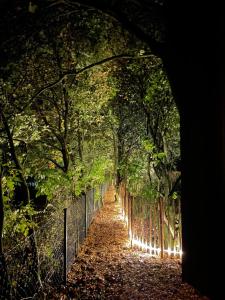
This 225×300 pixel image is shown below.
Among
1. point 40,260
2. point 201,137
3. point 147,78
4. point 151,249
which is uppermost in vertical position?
point 147,78

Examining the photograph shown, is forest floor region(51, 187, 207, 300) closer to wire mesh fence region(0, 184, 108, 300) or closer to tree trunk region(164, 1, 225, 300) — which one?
wire mesh fence region(0, 184, 108, 300)

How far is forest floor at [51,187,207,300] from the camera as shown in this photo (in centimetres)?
624

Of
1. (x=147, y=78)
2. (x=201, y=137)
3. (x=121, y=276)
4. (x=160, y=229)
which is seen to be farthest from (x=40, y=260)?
(x=147, y=78)

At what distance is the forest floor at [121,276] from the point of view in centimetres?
624

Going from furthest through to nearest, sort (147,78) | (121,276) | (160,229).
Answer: (147,78)
(160,229)
(121,276)

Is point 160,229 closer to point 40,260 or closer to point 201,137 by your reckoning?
point 40,260

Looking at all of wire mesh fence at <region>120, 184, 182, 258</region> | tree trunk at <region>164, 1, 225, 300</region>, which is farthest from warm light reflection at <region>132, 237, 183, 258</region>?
tree trunk at <region>164, 1, 225, 300</region>

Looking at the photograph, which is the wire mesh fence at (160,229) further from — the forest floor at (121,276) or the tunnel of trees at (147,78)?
the tunnel of trees at (147,78)

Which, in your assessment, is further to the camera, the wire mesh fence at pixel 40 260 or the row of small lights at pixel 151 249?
the row of small lights at pixel 151 249

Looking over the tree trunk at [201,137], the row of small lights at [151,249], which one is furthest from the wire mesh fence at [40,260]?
the tree trunk at [201,137]

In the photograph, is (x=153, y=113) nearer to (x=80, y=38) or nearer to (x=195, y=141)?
(x=80, y=38)

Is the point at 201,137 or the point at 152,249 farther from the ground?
the point at 201,137

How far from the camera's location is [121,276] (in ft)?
24.4

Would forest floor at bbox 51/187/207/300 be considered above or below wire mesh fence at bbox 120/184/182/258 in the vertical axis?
below
